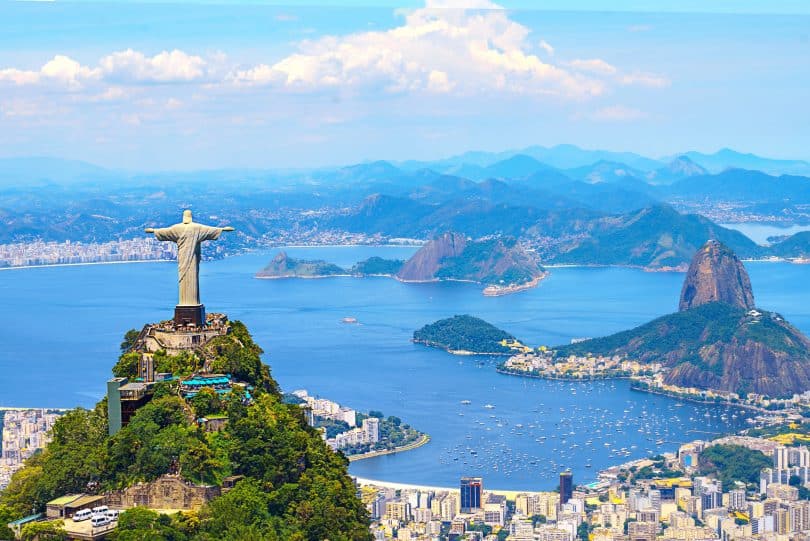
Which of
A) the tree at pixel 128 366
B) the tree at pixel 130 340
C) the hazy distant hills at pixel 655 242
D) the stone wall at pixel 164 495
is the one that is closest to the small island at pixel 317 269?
the hazy distant hills at pixel 655 242

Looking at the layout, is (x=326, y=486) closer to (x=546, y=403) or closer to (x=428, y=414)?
(x=428, y=414)

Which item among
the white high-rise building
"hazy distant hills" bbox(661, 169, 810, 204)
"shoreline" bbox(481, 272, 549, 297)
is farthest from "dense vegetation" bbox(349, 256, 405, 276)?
"hazy distant hills" bbox(661, 169, 810, 204)

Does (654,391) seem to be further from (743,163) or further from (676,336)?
(743,163)

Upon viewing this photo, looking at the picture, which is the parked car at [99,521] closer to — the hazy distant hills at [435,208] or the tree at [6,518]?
the tree at [6,518]

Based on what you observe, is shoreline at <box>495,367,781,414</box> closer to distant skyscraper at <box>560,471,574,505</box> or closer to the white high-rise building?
the white high-rise building

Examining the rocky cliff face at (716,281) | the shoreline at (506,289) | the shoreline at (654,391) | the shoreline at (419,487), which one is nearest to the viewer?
the shoreline at (419,487)

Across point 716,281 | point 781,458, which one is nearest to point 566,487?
point 781,458
